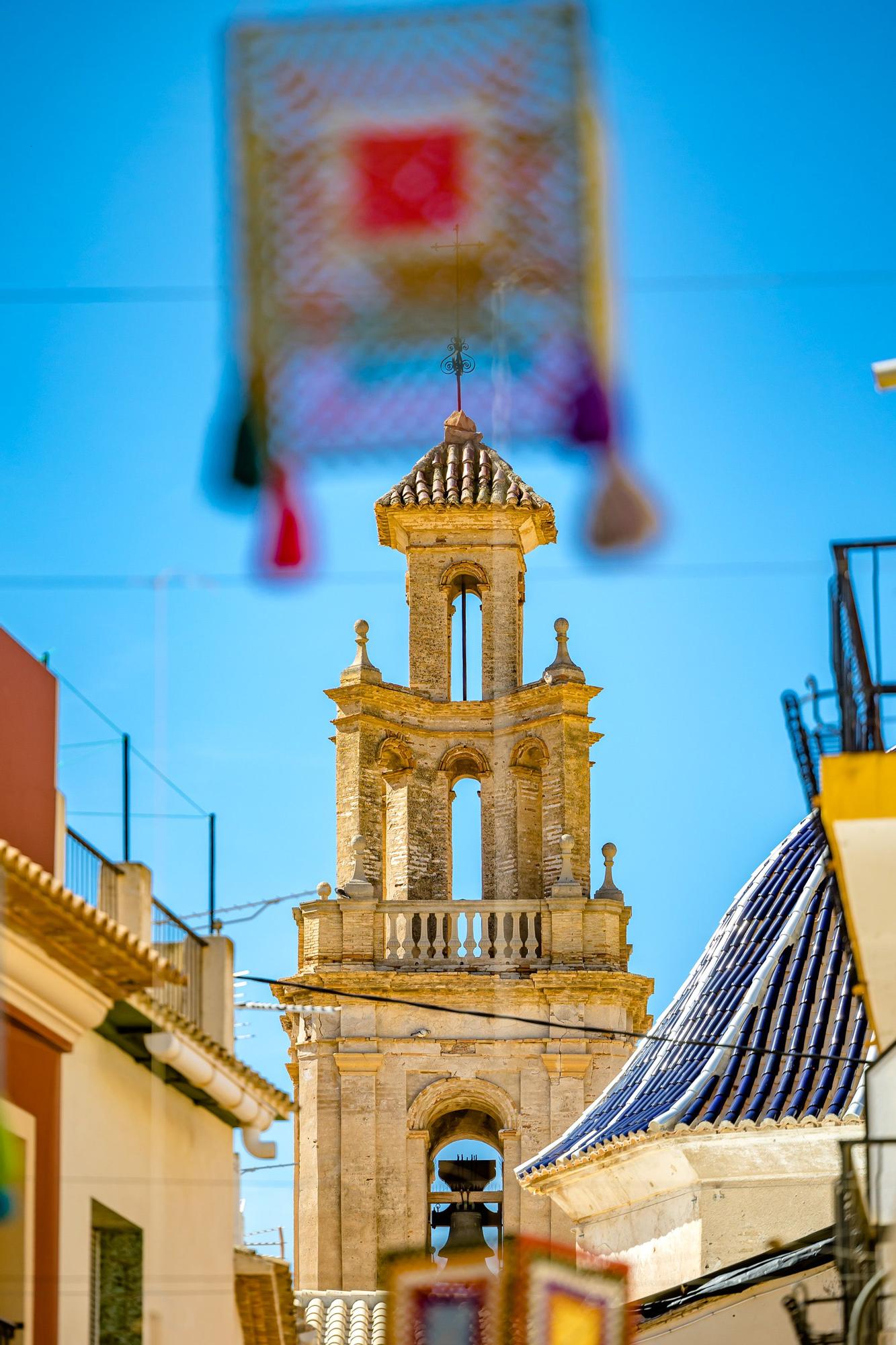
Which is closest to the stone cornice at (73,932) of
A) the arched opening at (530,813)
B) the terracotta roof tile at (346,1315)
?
the terracotta roof tile at (346,1315)

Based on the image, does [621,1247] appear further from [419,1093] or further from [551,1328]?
[419,1093]

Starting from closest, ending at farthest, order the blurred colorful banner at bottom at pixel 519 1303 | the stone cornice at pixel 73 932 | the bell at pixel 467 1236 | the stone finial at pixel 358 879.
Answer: the stone cornice at pixel 73 932
the blurred colorful banner at bottom at pixel 519 1303
the bell at pixel 467 1236
the stone finial at pixel 358 879

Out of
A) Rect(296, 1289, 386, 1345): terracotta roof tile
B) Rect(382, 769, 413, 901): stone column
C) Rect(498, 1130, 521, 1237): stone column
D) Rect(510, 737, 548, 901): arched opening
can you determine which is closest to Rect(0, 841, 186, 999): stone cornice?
Rect(296, 1289, 386, 1345): terracotta roof tile

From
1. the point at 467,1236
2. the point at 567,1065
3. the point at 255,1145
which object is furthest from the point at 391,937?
the point at 255,1145

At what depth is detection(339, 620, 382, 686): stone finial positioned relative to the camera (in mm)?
40000

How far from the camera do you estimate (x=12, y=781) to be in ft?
52.7

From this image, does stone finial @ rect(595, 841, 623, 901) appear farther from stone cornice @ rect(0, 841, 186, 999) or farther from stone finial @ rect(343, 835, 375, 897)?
stone cornice @ rect(0, 841, 186, 999)

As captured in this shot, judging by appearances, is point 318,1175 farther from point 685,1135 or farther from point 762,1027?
point 685,1135

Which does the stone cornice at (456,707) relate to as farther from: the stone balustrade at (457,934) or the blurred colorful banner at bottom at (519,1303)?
the blurred colorful banner at bottom at (519,1303)

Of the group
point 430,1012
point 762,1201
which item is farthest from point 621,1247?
point 430,1012

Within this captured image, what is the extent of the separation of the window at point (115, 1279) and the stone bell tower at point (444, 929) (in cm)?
2019

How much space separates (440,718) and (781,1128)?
15.9m

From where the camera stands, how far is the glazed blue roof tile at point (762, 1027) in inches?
997

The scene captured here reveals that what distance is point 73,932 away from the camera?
14.3m
